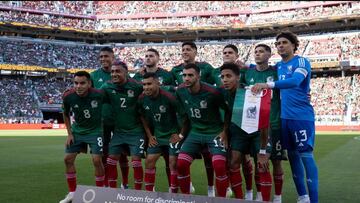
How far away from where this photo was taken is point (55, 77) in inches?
2279

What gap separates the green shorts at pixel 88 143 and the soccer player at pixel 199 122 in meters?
1.53

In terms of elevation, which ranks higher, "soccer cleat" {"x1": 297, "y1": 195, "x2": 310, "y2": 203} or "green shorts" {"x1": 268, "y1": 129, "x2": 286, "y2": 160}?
"green shorts" {"x1": 268, "y1": 129, "x2": 286, "y2": 160}

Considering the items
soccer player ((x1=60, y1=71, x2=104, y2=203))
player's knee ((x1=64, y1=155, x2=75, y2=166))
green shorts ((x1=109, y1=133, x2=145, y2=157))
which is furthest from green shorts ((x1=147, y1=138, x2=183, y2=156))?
player's knee ((x1=64, y1=155, x2=75, y2=166))

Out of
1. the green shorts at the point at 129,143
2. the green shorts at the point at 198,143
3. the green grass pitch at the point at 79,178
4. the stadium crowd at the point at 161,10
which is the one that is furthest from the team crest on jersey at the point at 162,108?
the stadium crowd at the point at 161,10

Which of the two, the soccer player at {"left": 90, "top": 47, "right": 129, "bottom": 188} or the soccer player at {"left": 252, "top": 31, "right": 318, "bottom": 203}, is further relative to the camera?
the soccer player at {"left": 90, "top": 47, "right": 129, "bottom": 188}

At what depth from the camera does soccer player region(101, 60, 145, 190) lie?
758 centimetres

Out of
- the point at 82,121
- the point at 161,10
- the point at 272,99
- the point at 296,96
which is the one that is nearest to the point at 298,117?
the point at 296,96

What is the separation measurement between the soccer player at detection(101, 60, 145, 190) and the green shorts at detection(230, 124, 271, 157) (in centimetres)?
172

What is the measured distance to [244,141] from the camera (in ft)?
22.0

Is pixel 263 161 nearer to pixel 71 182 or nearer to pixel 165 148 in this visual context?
pixel 165 148

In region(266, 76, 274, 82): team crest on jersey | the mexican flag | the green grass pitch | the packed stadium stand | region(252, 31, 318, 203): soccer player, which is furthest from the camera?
the packed stadium stand

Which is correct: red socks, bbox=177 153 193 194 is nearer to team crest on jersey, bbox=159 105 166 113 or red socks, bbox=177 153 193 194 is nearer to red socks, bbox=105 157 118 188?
team crest on jersey, bbox=159 105 166 113

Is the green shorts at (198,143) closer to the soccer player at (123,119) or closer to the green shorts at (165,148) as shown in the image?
the green shorts at (165,148)

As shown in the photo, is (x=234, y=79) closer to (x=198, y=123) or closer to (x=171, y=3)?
(x=198, y=123)
